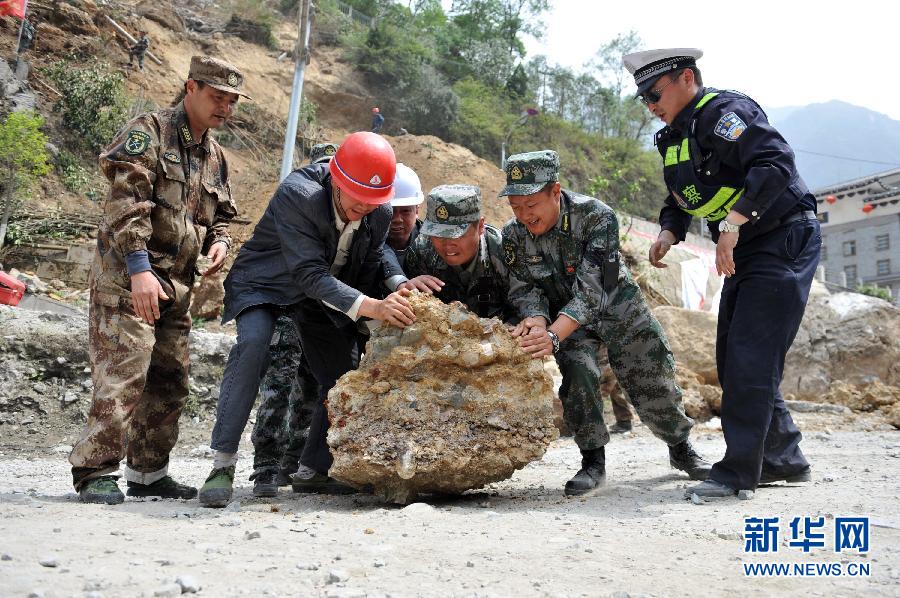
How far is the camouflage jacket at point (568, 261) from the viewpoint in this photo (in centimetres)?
367

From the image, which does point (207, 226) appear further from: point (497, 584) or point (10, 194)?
point (10, 194)

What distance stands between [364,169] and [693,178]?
1615 millimetres

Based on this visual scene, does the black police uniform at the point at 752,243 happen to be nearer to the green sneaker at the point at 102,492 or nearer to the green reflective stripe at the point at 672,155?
the green reflective stripe at the point at 672,155

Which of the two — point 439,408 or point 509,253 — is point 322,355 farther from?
point 509,253

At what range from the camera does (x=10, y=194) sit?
1245cm

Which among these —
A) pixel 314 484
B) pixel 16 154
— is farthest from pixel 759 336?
pixel 16 154

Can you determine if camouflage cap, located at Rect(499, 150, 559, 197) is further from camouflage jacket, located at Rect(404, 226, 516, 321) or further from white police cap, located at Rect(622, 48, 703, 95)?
white police cap, located at Rect(622, 48, 703, 95)

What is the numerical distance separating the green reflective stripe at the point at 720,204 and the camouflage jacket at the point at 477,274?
106 centimetres

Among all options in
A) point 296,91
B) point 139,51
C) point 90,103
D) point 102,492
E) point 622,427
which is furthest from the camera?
point 139,51

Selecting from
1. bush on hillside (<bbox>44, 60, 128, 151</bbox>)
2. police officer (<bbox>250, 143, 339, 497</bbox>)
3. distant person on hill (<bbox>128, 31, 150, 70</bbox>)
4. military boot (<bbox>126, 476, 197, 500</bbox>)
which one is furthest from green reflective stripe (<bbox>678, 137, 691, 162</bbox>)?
distant person on hill (<bbox>128, 31, 150, 70</bbox>)

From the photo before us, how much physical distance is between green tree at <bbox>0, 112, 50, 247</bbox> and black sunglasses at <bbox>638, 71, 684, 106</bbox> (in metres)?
12.0

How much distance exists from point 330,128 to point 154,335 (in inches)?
1041

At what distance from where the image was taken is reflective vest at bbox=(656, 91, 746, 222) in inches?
138

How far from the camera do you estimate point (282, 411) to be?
3.88 m
